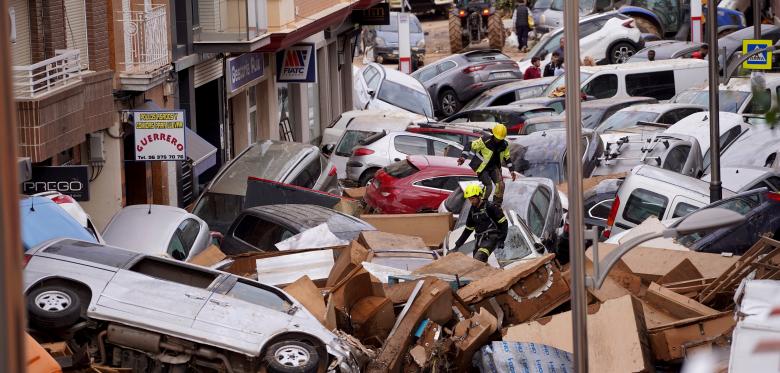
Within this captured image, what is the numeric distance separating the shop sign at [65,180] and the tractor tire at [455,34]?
31.3 metres

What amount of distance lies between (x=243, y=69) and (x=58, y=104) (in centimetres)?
1090

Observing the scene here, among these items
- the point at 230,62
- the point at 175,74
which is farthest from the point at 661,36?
the point at 175,74

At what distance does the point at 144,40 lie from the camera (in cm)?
2206

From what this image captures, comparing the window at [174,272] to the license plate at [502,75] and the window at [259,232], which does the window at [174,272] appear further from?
the license plate at [502,75]

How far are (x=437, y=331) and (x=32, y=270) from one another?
3.42 m

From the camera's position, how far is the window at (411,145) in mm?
25308

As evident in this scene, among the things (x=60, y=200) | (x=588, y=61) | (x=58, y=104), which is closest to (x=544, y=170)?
(x=58, y=104)

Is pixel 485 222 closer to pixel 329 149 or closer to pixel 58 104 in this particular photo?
pixel 58 104

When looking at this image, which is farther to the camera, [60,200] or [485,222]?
[485,222]

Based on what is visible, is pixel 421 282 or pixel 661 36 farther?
pixel 661 36

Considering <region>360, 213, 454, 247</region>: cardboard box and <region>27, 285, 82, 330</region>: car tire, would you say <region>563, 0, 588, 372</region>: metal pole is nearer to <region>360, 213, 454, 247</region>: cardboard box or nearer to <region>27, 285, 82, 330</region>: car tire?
<region>27, 285, 82, 330</region>: car tire

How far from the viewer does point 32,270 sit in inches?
445

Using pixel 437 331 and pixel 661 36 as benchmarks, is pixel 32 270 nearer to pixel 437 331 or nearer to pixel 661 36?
pixel 437 331

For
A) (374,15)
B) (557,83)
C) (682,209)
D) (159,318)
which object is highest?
(374,15)
